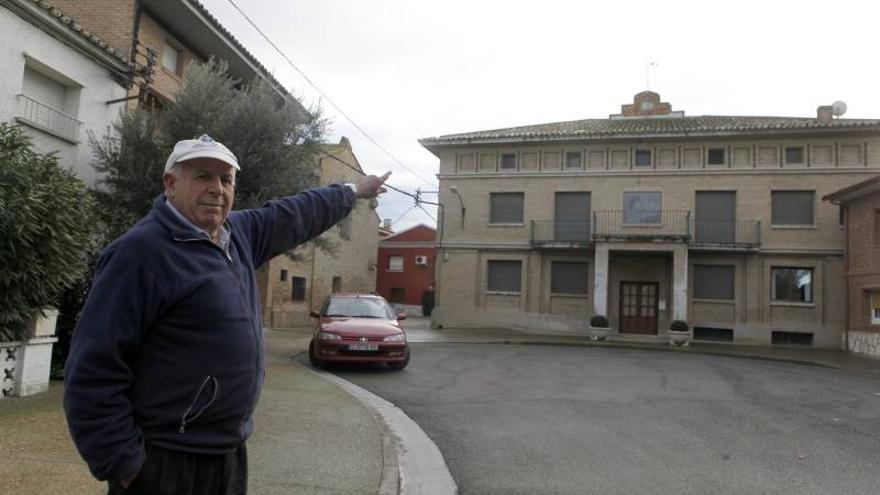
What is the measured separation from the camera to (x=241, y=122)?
35.2 ft

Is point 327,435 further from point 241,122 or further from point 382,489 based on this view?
point 241,122

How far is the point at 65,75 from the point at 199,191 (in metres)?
10.9

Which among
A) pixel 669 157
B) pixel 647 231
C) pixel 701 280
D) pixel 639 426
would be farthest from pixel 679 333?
pixel 639 426

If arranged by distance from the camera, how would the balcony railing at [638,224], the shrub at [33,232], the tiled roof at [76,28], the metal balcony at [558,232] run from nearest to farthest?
the shrub at [33,232] < the tiled roof at [76,28] < the balcony railing at [638,224] < the metal balcony at [558,232]

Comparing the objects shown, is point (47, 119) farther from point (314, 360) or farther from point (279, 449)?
point (279, 449)

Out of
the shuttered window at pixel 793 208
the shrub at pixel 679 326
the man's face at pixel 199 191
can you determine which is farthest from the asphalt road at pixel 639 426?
the shuttered window at pixel 793 208

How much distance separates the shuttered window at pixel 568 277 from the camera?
2530cm

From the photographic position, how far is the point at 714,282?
2406 cm

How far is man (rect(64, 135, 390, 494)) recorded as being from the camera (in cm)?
188

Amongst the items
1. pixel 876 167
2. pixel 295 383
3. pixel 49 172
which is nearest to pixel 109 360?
pixel 49 172

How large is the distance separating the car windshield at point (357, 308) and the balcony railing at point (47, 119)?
5524mm

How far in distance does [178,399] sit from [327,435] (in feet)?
13.9

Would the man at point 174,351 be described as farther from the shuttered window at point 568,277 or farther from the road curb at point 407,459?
the shuttered window at point 568,277

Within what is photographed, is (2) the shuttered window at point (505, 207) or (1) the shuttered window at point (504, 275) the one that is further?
(2) the shuttered window at point (505, 207)
